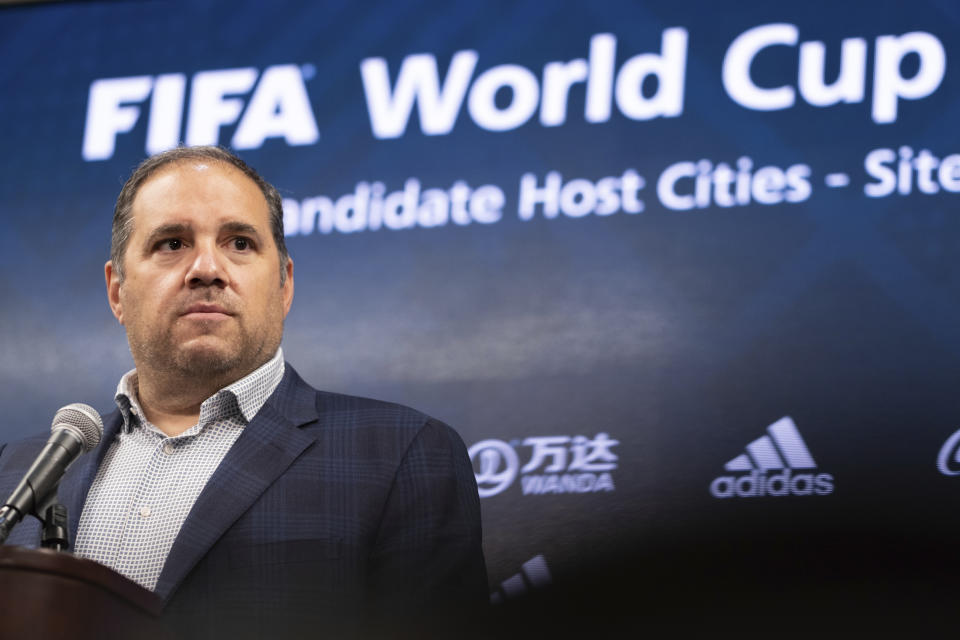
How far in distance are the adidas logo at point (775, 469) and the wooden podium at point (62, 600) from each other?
1917 millimetres

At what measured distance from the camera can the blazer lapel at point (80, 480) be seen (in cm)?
181

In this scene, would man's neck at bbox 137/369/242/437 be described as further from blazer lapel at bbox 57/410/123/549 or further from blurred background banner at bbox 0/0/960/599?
blurred background banner at bbox 0/0/960/599

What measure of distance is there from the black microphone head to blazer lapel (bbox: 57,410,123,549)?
33cm

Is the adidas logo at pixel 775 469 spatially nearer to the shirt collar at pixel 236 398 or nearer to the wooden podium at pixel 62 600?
the shirt collar at pixel 236 398

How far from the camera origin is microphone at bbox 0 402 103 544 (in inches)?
52.6

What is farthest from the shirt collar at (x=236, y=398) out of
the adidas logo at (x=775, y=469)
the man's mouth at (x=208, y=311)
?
the adidas logo at (x=775, y=469)

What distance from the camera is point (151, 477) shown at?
1826 mm

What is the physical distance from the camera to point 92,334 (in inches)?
129

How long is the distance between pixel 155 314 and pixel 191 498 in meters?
0.39

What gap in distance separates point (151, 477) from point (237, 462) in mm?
176

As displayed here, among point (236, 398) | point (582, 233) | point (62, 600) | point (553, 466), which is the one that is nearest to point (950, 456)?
point (553, 466)

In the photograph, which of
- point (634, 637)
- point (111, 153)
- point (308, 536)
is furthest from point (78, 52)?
point (634, 637)

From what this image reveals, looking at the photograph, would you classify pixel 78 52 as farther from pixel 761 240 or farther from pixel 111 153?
pixel 761 240

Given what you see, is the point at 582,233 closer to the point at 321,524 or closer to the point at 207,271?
the point at 207,271
